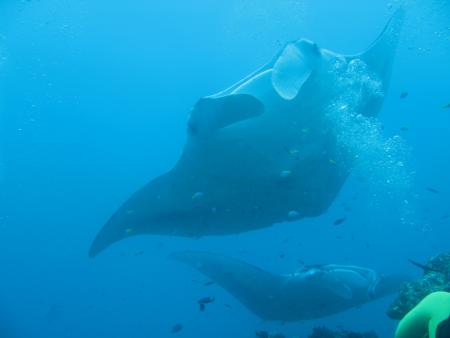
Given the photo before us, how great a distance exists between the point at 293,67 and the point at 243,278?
14.3ft

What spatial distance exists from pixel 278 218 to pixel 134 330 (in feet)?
125

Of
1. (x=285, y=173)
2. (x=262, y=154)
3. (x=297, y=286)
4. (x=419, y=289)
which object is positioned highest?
(x=262, y=154)

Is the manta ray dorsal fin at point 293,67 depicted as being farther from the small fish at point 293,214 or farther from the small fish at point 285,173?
the small fish at point 293,214

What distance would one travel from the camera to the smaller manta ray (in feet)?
22.2

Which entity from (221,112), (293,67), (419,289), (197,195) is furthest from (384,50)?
(419,289)

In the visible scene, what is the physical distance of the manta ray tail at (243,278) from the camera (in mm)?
7465

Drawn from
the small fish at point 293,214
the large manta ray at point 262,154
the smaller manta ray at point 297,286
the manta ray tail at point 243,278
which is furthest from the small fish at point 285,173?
the manta ray tail at point 243,278

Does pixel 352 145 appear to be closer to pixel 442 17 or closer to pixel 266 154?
pixel 266 154

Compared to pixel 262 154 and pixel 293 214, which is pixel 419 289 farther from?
pixel 262 154

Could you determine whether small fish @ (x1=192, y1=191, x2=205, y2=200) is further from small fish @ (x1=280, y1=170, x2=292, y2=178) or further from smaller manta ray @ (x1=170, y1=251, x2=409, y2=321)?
smaller manta ray @ (x1=170, y1=251, x2=409, y2=321)

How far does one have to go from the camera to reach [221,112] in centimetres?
523

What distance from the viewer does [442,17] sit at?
2662 cm

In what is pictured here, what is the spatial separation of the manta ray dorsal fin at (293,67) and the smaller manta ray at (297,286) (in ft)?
11.3

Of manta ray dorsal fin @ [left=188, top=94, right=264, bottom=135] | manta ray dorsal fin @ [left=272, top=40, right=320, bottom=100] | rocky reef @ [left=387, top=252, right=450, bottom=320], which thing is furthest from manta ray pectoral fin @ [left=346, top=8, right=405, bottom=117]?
rocky reef @ [left=387, top=252, right=450, bottom=320]
